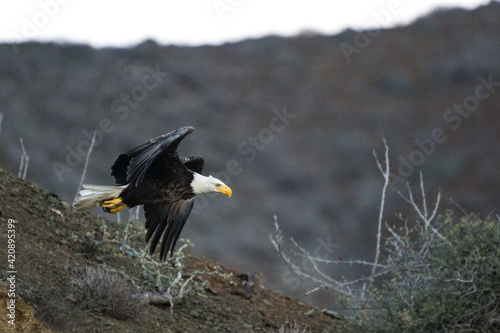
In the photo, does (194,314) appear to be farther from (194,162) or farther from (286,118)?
(286,118)

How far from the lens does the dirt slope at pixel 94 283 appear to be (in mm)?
6746

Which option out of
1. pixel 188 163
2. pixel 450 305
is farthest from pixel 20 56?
pixel 450 305

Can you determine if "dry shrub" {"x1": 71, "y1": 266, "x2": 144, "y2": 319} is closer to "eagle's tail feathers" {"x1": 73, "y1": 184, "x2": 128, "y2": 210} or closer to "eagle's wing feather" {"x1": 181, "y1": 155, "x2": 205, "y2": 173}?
"eagle's tail feathers" {"x1": 73, "y1": 184, "x2": 128, "y2": 210}

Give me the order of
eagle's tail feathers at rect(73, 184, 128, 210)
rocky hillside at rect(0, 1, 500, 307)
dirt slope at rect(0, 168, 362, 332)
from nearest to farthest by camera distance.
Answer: dirt slope at rect(0, 168, 362, 332), eagle's tail feathers at rect(73, 184, 128, 210), rocky hillside at rect(0, 1, 500, 307)

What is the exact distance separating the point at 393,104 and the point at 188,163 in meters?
29.3

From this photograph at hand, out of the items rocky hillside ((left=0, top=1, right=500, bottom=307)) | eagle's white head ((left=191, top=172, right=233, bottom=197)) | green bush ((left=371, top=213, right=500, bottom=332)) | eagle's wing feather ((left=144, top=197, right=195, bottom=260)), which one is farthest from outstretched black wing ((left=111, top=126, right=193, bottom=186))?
rocky hillside ((left=0, top=1, right=500, bottom=307))

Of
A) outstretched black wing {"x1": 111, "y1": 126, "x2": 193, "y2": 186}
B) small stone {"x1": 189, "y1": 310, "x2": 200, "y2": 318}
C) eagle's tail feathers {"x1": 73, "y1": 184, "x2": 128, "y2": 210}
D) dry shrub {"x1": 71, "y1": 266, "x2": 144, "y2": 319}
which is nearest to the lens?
dry shrub {"x1": 71, "y1": 266, "x2": 144, "y2": 319}

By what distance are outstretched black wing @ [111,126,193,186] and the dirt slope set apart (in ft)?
3.69

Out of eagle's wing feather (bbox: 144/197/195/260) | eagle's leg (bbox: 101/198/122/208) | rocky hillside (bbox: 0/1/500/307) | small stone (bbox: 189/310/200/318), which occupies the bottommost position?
rocky hillside (bbox: 0/1/500/307)

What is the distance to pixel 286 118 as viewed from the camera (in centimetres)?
3559

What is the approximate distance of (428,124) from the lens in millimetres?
35000

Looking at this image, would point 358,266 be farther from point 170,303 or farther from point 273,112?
point 170,303

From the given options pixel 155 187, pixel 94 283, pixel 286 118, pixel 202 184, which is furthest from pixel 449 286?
pixel 286 118

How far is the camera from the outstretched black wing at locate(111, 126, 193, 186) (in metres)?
7.35
